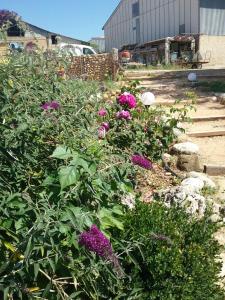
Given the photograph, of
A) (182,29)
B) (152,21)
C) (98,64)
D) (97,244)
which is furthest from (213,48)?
(97,244)

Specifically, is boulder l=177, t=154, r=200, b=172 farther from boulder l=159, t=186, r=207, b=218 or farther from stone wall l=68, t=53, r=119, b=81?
stone wall l=68, t=53, r=119, b=81

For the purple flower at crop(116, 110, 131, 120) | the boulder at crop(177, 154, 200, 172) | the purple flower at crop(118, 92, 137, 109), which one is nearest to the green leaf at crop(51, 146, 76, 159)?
the purple flower at crop(116, 110, 131, 120)

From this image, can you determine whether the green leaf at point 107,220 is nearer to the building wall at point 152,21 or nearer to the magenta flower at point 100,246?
the magenta flower at point 100,246

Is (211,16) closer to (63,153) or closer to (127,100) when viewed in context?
(127,100)

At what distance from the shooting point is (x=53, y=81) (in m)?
3.89

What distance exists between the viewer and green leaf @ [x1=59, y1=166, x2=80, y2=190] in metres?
2.30

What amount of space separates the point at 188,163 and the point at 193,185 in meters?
1.16

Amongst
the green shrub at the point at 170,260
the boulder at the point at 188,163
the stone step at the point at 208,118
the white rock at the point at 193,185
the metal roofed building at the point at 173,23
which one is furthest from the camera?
the metal roofed building at the point at 173,23

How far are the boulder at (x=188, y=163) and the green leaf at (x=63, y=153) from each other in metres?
3.84

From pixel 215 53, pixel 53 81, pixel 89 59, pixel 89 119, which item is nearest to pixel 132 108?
pixel 53 81

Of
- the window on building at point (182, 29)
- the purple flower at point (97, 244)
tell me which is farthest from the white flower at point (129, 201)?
the window on building at point (182, 29)

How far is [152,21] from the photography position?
37531 mm

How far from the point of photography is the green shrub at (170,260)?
9.20ft

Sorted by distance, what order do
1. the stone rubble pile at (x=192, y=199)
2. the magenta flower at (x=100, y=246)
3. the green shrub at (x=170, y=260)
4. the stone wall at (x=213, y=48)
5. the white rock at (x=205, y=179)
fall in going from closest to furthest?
the magenta flower at (x=100, y=246)
the green shrub at (x=170, y=260)
the stone rubble pile at (x=192, y=199)
the white rock at (x=205, y=179)
the stone wall at (x=213, y=48)
